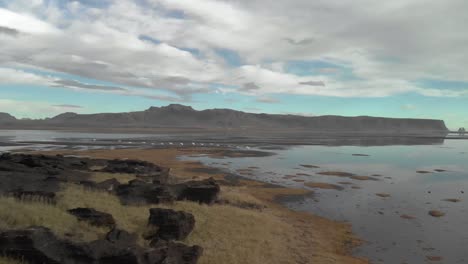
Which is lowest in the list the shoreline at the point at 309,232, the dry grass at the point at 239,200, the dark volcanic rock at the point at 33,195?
the shoreline at the point at 309,232

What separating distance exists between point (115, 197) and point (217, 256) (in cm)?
784

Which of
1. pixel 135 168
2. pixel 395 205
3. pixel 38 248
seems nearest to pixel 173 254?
pixel 38 248

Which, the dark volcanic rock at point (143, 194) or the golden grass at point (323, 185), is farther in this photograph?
the golden grass at point (323, 185)

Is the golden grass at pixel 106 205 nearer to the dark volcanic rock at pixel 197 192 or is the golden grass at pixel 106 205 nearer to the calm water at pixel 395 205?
the dark volcanic rock at pixel 197 192

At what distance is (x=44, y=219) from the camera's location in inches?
524

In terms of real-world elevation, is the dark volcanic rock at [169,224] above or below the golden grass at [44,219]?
below

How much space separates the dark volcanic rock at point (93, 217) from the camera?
14773mm

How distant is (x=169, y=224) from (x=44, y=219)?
4.65m

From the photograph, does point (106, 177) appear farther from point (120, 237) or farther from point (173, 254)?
point (173, 254)

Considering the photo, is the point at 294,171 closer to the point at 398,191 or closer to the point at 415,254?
the point at 398,191

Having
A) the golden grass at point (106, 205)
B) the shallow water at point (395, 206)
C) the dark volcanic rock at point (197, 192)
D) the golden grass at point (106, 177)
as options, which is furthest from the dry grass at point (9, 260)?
the golden grass at point (106, 177)

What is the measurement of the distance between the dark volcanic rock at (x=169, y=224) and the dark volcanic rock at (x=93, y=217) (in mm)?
1628

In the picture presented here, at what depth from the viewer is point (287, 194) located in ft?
102

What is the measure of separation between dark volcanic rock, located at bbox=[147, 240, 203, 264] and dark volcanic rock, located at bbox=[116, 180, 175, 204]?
279 inches
